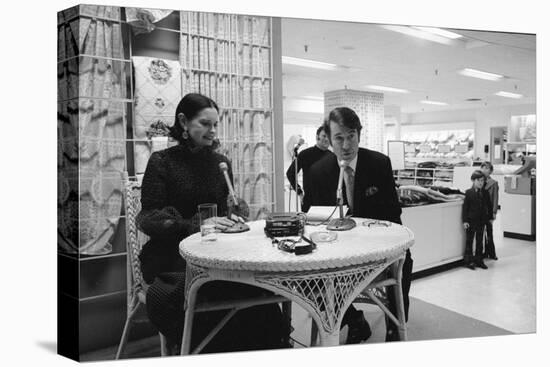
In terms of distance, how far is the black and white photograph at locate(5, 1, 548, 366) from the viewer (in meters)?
2.48

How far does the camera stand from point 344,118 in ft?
9.54

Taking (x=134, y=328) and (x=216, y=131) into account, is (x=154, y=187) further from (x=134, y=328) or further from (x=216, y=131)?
(x=134, y=328)

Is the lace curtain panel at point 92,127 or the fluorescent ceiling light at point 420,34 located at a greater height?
the fluorescent ceiling light at point 420,34

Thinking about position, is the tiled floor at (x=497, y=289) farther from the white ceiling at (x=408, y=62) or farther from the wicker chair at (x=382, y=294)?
the white ceiling at (x=408, y=62)

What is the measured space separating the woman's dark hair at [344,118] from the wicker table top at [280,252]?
2.16 feet

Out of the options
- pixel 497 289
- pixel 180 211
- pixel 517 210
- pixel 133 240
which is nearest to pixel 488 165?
pixel 497 289

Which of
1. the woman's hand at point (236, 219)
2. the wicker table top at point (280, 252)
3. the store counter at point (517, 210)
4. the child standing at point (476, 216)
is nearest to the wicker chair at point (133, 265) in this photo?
the wicker table top at point (280, 252)

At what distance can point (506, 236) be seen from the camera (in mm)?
3539

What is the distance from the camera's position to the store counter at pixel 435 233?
3115mm

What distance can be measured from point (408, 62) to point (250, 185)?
1.32 metres

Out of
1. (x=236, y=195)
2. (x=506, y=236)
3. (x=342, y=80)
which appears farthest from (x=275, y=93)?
(x=506, y=236)

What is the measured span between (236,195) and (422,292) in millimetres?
1358

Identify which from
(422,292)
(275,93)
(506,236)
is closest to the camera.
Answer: (275,93)

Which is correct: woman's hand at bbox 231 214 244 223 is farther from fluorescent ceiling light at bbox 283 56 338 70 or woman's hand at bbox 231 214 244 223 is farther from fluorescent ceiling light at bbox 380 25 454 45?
fluorescent ceiling light at bbox 380 25 454 45
